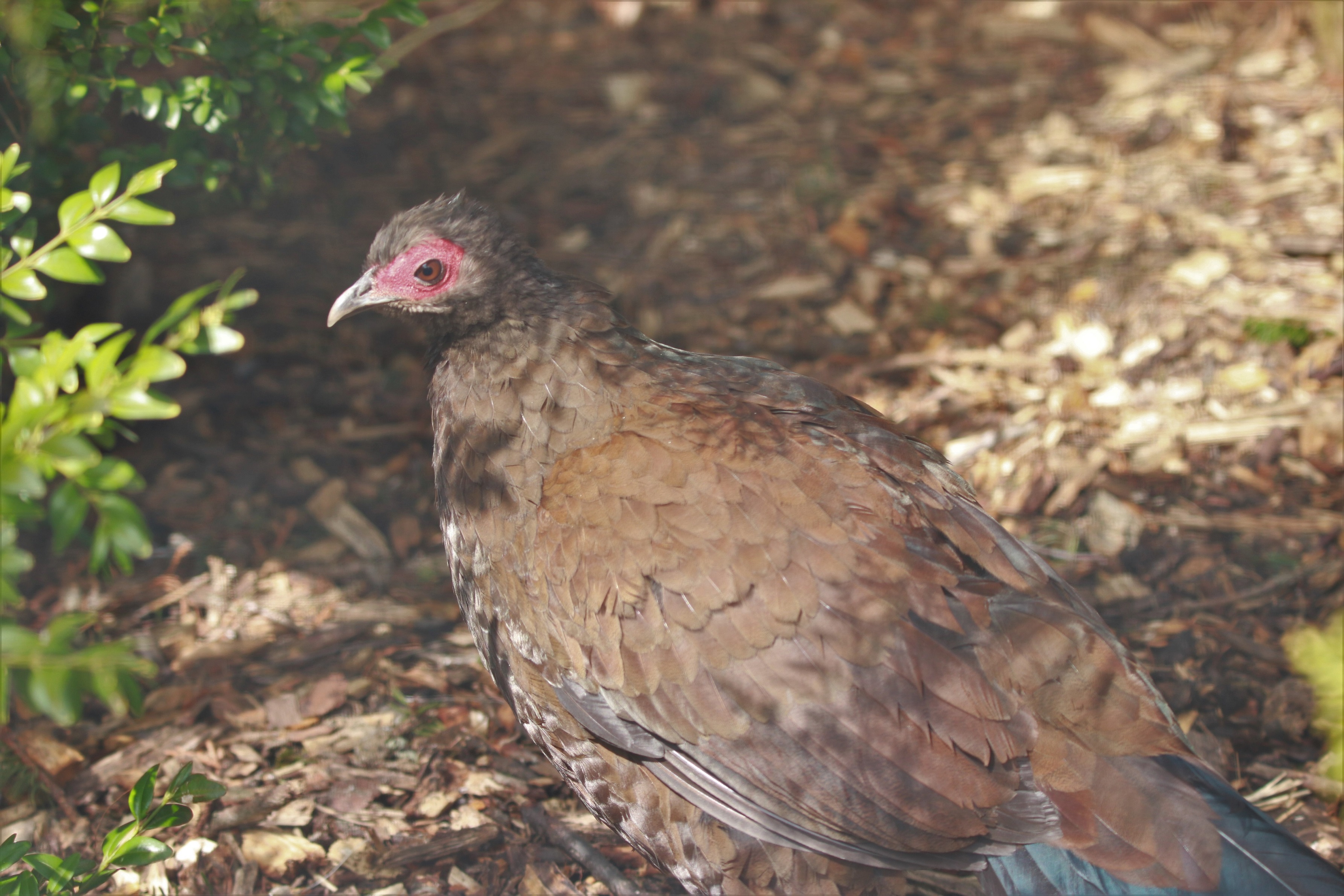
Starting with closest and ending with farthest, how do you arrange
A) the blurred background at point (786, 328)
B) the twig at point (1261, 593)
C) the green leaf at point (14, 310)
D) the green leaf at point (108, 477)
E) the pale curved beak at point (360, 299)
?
the green leaf at point (108, 477) → the green leaf at point (14, 310) → the pale curved beak at point (360, 299) → the blurred background at point (786, 328) → the twig at point (1261, 593)

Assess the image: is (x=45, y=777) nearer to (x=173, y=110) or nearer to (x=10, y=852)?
(x=10, y=852)

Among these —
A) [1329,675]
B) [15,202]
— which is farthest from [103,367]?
[1329,675]

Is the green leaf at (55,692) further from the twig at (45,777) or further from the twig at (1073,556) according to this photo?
the twig at (1073,556)

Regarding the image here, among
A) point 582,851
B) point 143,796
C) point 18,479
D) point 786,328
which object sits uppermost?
point 18,479

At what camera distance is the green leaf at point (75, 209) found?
2006mm

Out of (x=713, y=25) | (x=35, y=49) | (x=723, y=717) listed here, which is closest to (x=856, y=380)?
(x=723, y=717)

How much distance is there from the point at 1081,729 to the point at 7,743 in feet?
10.5

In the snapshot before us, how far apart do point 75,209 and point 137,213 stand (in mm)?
125

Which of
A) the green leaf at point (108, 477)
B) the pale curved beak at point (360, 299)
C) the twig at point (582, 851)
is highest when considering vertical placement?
the green leaf at point (108, 477)

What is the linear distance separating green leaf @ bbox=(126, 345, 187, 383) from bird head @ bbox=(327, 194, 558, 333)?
4.40ft

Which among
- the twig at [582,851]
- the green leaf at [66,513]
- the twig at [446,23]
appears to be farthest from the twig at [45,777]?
the twig at [446,23]

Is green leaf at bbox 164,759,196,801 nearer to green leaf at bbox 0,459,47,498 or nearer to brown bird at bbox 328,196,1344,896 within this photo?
brown bird at bbox 328,196,1344,896

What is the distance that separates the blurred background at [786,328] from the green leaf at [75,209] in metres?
1.64

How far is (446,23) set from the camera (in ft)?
24.0
